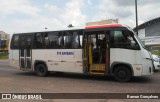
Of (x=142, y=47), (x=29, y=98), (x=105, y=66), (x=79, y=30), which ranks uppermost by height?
(x=79, y=30)

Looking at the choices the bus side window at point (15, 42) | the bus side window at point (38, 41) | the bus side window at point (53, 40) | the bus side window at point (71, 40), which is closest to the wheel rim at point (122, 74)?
the bus side window at point (71, 40)

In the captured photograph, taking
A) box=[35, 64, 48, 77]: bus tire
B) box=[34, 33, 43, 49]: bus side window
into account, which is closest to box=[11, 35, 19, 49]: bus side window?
box=[34, 33, 43, 49]: bus side window

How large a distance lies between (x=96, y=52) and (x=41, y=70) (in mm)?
4037

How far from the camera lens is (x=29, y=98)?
880 cm

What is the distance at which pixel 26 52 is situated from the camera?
1578cm

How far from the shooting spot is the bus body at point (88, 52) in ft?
39.3

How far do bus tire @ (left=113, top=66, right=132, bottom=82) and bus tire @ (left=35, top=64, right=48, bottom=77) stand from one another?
14.8ft

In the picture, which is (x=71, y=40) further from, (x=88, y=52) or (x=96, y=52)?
(x=96, y=52)

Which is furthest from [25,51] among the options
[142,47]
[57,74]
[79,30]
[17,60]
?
[142,47]

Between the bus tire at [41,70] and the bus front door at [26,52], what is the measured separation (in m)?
0.59

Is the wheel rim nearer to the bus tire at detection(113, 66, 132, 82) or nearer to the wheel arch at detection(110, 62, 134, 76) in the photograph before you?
the bus tire at detection(113, 66, 132, 82)

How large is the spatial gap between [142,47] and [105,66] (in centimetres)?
196

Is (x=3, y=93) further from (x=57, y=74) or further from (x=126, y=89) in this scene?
(x=57, y=74)

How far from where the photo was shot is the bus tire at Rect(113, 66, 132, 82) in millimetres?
12117
